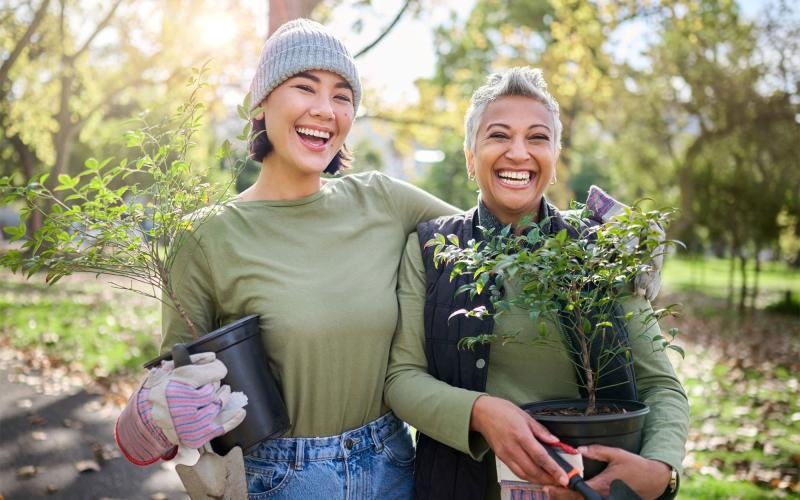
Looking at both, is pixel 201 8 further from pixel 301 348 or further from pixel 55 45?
pixel 301 348

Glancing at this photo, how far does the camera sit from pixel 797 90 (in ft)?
46.0

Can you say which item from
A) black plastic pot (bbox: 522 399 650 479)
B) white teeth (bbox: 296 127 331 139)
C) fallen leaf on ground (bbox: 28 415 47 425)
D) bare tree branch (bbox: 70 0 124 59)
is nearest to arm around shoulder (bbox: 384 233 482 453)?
black plastic pot (bbox: 522 399 650 479)

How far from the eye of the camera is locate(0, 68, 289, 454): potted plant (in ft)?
6.60

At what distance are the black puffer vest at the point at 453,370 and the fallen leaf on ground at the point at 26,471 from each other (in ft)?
10.6

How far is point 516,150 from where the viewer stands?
226 cm

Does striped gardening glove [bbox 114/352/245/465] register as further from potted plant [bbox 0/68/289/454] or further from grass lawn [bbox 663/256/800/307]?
grass lawn [bbox 663/256/800/307]

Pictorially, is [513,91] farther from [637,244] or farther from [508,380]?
[508,380]

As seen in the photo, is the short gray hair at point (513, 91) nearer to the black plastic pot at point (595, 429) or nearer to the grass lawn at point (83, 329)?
the black plastic pot at point (595, 429)

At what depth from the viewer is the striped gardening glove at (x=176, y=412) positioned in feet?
6.02

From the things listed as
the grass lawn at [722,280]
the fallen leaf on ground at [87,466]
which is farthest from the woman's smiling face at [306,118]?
the grass lawn at [722,280]

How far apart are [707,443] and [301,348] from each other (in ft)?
16.9

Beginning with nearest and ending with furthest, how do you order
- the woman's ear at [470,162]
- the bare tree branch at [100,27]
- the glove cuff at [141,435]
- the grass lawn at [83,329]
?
1. the glove cuff at [141,435]
2. the woman's ear at [470,162]
3. the grass lawn at [83,329]
4. the bare tree branch at [100,27]

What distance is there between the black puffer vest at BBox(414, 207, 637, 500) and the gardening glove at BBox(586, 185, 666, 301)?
0.52 ft

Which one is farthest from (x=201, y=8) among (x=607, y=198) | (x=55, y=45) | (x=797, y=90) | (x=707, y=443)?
(x=797, y=90)
